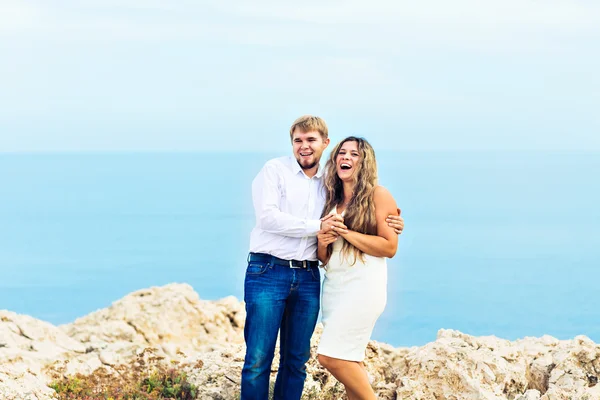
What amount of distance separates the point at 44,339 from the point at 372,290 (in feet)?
20.1

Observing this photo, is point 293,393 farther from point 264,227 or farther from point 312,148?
point 312,148

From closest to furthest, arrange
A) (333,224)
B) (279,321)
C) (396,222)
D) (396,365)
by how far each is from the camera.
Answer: (333,224) → (396,222) → (279,321) → (396,365)

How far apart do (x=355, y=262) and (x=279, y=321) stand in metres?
0.85

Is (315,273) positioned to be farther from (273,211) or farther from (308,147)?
(308,147)

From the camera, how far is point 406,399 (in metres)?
7.82

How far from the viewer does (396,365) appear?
Answer: 30.2 feet

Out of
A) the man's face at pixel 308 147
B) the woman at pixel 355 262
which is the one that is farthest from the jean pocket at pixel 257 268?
the man's face at pixel 308 147

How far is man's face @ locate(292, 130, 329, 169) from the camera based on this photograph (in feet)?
22.1

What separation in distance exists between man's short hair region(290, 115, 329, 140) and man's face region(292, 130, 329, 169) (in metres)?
0.03

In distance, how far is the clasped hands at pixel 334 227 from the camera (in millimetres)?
6516

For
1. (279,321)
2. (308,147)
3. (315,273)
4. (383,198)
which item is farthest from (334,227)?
(279,321)

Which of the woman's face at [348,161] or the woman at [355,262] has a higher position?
the woman's face at [348,161]

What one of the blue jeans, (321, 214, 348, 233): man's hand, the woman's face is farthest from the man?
the woman's face

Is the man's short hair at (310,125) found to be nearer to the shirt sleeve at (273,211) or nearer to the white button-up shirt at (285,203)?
the white button-up shirt at (285,203)
